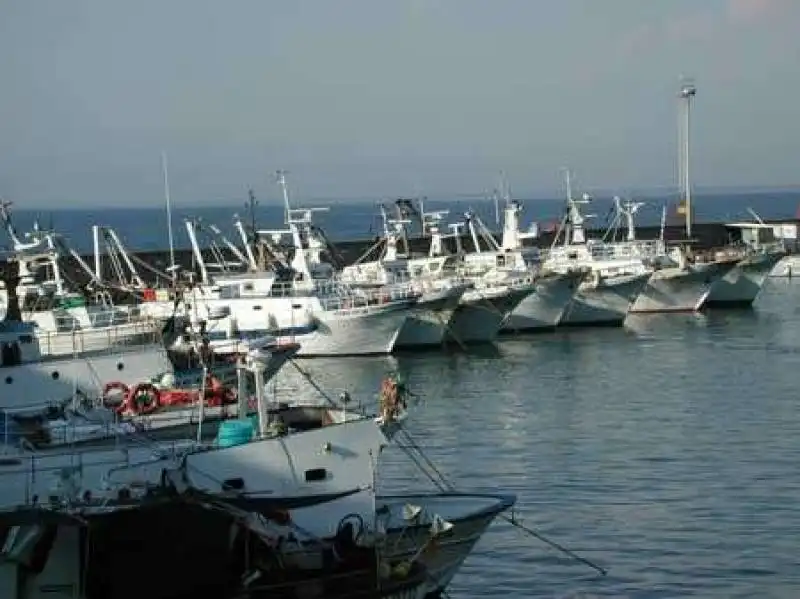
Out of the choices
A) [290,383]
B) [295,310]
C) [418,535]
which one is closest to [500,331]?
[295,310]

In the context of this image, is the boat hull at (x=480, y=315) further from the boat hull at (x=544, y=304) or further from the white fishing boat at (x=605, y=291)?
the white fishing boat at (x=605, y=291)

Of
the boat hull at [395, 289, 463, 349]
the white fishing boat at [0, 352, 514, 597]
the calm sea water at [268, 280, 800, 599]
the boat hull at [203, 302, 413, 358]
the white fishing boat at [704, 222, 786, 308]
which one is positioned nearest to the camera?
the white fishing boat at [0, 352, 514, 597]

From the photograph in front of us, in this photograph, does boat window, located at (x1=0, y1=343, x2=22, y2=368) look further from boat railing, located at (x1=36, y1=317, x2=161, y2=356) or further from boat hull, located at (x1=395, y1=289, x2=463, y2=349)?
boat hull, located at (x1=395, y1=289, x2=463, y2=349)

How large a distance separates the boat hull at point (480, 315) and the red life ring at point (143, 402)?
33644mm

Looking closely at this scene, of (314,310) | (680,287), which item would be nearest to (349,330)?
(314,310)

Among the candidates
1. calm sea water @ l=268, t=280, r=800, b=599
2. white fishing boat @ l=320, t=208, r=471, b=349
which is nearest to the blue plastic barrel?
calm sea water @ l=268, t=280, r=800, b=599

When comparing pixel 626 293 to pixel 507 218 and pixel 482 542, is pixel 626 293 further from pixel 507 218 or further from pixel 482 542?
pixel 482 542

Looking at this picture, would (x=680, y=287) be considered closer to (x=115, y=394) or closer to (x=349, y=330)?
(x=349, y=330)

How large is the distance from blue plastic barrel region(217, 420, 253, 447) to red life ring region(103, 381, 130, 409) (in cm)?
627

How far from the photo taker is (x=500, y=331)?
66.9 m

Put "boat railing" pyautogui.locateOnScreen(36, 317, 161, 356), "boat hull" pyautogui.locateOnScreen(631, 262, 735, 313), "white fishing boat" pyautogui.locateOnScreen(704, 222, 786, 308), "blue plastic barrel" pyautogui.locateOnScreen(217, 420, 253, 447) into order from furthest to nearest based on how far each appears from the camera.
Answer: "white fishing boat" pyautogui.locateOnScreen(704, 222, 786, 308) → "boat hull" pyautogui.locateOnScreen(631, 262, 735, 313) → "boat railing" pyautogui.locateOnScreen(36, 317, 161, 356) → "blue plastic barrel" pyautogui.locateOnScreen(217, 420, 253, 447)

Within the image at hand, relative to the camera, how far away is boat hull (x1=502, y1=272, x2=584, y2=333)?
219ft

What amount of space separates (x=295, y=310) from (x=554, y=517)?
101 feet

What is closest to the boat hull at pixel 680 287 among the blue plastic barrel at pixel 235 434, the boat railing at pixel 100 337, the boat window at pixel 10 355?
the boat railing at pixel 100 337
